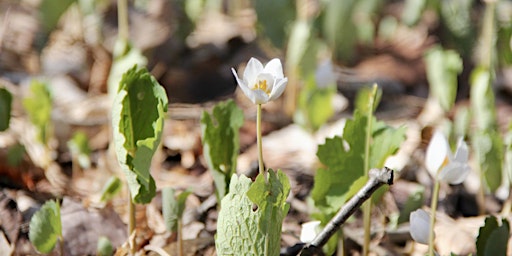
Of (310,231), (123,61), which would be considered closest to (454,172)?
(310,231)

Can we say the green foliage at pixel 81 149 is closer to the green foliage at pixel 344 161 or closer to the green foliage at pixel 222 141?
the green foliage at pixel 222 141

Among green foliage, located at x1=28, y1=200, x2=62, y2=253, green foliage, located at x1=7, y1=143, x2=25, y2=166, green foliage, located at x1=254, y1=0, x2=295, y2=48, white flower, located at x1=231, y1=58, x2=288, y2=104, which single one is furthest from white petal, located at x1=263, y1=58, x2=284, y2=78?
green foliage, located at x1=254, y1=0, x2=295, y2=48

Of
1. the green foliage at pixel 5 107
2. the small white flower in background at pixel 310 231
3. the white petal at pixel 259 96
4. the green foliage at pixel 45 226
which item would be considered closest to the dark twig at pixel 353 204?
the small white flower in background at pixel 310 231

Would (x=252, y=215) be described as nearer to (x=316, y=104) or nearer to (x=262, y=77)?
(x=262, y=77)

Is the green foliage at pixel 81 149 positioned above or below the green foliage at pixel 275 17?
below

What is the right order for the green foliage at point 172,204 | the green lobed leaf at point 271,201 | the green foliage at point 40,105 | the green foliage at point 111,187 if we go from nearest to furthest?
the green lobed leaf at point 271,201, the green foliage at point 172,204, the green foliage at point 111,187, the green foliage at point 40,105

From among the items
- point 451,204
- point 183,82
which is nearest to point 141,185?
point 451,204
